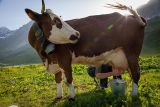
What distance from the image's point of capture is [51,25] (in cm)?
1406

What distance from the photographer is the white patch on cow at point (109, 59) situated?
14.5m

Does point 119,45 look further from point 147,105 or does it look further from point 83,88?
point 83,88

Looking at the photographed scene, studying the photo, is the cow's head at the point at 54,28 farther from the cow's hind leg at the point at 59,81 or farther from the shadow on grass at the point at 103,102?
the cow's hind leg at the point at 59,81

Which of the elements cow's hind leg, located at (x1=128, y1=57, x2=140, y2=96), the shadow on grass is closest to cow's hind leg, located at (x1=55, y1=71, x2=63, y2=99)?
the shadow on grass

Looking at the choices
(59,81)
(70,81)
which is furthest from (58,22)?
(59,81)

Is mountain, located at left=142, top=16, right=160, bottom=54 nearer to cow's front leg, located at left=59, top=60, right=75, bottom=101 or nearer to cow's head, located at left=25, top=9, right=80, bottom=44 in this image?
cow's front leg, located at left=59, top=60, right=75, bottom=101

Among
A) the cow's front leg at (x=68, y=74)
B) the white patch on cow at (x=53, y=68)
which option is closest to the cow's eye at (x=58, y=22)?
the cow's front leg at (x=68, y=74)

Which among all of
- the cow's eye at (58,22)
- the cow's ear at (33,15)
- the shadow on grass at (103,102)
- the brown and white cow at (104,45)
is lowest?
the shadow on grass at (103,102)

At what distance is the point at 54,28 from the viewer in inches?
Answer: 551

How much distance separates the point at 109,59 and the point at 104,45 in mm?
708

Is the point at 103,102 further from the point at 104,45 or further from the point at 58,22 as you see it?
the point at 58,22

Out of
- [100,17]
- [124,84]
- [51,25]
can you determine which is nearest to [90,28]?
[100,17]

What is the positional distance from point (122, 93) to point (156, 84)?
3448 millimetres

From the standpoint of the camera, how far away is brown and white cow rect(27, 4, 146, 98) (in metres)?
14.3
